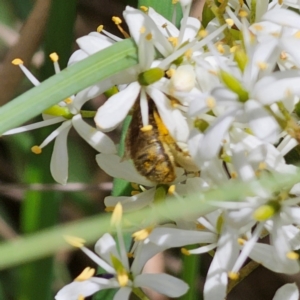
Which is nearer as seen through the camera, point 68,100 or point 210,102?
point 210,102

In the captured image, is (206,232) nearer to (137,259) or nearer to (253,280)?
(137,259)

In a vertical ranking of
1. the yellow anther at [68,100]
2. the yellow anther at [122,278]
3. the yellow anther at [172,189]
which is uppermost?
the yellow anther at [68,100]

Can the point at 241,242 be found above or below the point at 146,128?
below

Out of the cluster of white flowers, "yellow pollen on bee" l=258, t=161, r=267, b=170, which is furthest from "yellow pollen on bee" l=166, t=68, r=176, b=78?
"yellow pollen on bee" l=258, t=161, r=267, b=170

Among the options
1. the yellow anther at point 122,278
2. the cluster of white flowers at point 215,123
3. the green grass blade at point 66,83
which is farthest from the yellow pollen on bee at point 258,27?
the yellow anther at point 122,278

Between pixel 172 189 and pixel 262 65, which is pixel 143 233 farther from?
pixel 262 65

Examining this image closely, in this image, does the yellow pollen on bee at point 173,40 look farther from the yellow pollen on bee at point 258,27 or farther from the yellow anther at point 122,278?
the yellow anther at point 122,278

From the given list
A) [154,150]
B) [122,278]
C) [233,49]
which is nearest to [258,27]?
[233,49]

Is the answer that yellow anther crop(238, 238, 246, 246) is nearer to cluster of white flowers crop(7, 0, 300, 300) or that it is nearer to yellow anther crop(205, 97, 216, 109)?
cluster of white flowers crop(7, 0, 300, 300)

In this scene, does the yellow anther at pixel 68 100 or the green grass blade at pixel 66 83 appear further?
the yellow anther at pixel 68 100
